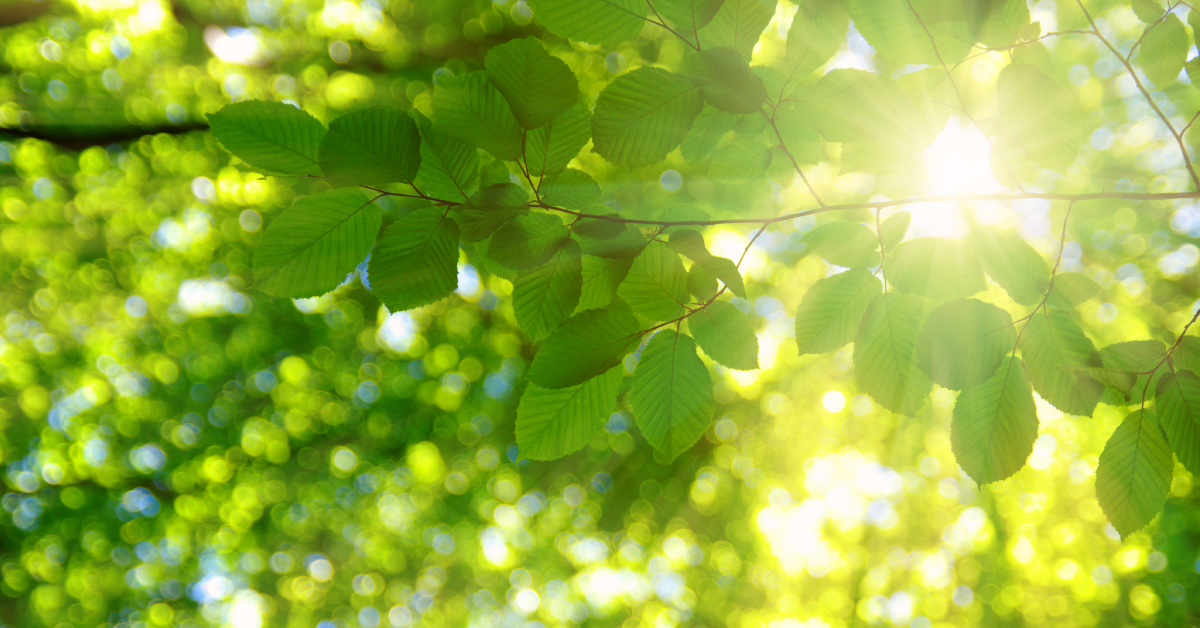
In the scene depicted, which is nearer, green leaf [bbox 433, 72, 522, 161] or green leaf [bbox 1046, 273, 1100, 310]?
green leaf [bbox 433, 72, 522, 161]

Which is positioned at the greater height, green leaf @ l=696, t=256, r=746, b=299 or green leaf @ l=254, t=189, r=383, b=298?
green leaf @ l=254, t=189, r=383, b=298

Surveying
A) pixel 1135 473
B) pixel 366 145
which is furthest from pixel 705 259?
pixel 1135 473

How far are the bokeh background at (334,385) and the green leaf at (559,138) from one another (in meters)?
5.08

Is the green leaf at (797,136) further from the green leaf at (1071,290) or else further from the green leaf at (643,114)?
the green leaf at (1071,290)

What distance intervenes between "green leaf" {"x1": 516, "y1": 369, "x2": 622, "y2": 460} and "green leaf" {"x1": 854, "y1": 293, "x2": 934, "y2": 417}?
0.39 metres

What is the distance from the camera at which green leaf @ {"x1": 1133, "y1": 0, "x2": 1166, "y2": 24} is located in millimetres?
881

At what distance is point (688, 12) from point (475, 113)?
28 centimetres

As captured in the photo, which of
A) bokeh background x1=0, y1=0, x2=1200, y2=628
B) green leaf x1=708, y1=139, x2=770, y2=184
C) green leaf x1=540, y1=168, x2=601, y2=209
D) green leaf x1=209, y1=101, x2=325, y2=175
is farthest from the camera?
bokeh background x1=0, y1=0, x2=1200, y2=628

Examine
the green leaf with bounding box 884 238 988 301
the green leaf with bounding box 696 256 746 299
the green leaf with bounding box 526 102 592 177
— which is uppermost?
the green leaf with bounding box 526 102 592 177

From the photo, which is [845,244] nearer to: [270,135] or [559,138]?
[559,138]

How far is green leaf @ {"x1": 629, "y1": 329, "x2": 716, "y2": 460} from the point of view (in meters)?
0.76

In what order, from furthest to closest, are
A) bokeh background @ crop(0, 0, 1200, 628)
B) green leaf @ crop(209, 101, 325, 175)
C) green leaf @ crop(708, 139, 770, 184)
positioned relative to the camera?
bokeh background @ crop(0, 0, 1200, 628), green leaf @ crop(708, 139, 770, 184), green leaf @ crop(209, 101, 325, 175)

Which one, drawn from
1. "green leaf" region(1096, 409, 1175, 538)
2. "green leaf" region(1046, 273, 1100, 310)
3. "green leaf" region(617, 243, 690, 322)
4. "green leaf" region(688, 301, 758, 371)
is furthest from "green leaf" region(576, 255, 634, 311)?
"green leaf" region(1096, 409, 1175, 538)

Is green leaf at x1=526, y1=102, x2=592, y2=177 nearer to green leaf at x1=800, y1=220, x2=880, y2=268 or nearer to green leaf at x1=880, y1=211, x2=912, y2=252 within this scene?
green leaf at x1=800, y1=220, x2=880, y2=268
